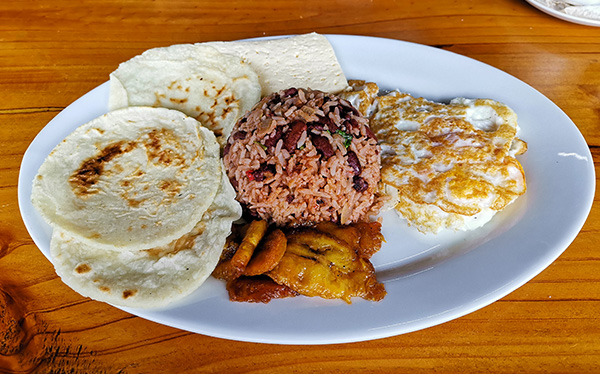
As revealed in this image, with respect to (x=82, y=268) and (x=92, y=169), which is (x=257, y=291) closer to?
(x=82, y=268)

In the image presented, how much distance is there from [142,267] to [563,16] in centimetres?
368

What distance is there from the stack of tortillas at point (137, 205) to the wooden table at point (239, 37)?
0.95 feet

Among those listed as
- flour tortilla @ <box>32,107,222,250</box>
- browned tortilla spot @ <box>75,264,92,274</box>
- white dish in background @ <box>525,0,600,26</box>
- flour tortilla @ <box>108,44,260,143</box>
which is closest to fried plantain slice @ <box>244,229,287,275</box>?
flour tortilla @ <box>32,107,222,250</box>

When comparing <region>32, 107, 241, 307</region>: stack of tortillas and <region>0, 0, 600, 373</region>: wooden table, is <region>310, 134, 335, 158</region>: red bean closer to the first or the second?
<region>32, 107, 241, 307</region>: stack of tortillas

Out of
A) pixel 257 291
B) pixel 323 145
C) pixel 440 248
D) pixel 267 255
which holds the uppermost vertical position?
pixel 323 145

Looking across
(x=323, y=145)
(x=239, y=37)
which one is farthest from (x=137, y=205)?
(x=239, y=37)

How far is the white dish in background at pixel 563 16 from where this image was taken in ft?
12.0

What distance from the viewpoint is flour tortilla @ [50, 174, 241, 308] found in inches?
81.2

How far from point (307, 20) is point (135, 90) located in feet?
5.61

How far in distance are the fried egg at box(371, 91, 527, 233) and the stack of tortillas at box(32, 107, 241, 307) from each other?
95 cm

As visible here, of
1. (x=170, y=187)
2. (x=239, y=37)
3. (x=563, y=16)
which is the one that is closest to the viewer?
(x=170, y=187)

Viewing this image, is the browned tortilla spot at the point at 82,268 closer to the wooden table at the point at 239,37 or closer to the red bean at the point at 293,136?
the wooden table at the point at 239,37

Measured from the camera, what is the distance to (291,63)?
3186 millimetres

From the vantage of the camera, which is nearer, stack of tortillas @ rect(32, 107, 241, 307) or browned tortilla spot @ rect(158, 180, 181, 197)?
stack of tortillas @ rect(32, 107, 241, 307)
